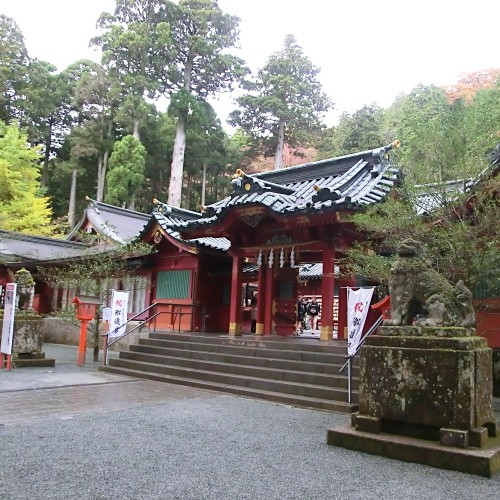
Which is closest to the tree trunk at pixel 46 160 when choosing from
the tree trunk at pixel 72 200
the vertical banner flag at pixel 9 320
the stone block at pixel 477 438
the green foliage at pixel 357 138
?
the tree trunk at pixel 72 200

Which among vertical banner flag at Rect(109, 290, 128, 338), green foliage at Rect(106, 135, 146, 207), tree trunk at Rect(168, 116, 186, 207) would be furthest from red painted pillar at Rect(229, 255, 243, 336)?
green foliage at Rect(106, 135, 146, 207)

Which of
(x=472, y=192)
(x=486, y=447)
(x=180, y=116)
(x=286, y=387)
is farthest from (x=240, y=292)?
(x=180, y=116)

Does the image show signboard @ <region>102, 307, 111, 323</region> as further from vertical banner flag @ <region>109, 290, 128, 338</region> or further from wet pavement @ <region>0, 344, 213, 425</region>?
wet pavement @ <region>0, 344, 213, 425</region>

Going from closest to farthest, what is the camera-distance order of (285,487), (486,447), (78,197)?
1. (285,487)
2. (486,447)
3. (78,197)

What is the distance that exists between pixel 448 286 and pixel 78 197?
34213 mm

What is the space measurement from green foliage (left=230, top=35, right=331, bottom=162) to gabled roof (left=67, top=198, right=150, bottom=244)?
1456cm

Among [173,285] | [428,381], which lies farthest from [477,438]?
[173,285]

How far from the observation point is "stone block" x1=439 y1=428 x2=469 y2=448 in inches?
174

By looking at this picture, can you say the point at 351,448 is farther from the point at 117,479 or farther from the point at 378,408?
the point at 117,479

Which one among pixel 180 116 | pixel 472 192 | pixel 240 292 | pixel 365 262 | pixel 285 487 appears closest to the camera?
pixel 285 487

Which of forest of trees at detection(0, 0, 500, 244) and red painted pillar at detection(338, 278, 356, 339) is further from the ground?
forest of trees at detection(0, 0, 500, 244)

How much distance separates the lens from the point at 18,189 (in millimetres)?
23688

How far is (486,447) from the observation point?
4488 millimetres

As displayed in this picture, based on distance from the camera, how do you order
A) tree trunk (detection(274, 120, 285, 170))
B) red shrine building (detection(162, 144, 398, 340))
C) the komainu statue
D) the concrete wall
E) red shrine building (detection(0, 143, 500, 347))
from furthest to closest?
tree trunk (detection(274, 120, 285, 170)) < the concrete wall < red shrine building (detection(0, 143, 500, 347)) < red shrine building (detection(162, 144, 398, 340)) < the komainu statue
